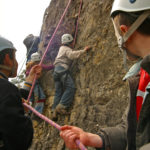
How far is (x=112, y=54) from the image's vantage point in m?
4.00

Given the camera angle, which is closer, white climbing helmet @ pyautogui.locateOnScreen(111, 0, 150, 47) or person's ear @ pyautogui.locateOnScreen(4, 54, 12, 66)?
white climbing helmet @ pyautogui.locateOnScreen(111, 0, 150, 47)

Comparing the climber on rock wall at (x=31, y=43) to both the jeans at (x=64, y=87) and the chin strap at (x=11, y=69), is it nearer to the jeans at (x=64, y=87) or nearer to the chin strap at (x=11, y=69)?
the jeans at (x=64, y=87)

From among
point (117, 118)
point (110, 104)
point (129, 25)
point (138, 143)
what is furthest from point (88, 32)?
point (138, 143)

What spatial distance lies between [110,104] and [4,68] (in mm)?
2268

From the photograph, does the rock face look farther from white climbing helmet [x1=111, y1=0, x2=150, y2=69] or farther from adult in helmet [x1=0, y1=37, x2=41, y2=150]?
white climbing helmet [x1=111, y1=0, x2=150, y2=69]

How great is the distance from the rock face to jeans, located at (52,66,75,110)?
16cm

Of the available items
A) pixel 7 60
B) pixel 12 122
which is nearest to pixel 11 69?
pixel 7 60

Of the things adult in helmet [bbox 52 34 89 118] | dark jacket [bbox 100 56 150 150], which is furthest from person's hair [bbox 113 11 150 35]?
adult in helmet [bbox 52 34 89 118]

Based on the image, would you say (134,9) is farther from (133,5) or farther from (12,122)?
(12,122)

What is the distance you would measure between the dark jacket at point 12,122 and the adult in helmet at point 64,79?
9.77ft

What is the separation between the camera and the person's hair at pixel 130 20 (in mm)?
1231

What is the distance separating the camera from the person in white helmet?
1.08m

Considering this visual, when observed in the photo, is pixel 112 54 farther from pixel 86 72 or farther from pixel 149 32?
pixel 149 32

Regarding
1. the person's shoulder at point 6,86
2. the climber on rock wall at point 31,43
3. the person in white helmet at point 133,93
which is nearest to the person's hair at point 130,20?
the person in white helmet at point 133,93
